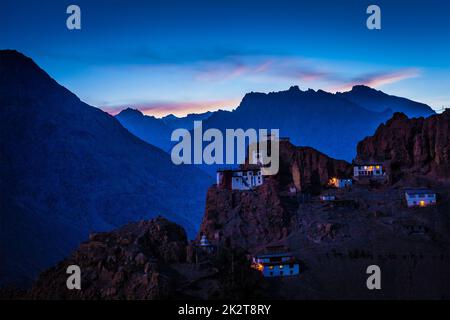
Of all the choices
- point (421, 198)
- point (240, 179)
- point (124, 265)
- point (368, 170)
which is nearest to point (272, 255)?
point (124, 265)

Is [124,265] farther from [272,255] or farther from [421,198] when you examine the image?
[421,198]

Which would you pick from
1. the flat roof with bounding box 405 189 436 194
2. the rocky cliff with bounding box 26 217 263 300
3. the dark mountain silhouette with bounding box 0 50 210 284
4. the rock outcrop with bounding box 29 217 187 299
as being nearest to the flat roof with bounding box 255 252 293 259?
the rocky cliff with bounding box 26 217 263 300

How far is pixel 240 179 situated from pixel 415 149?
81.7ft

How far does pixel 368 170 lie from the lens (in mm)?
89750

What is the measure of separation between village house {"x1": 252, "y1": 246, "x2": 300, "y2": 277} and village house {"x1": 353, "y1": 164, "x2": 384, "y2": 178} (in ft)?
76.9

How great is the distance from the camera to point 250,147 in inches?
3760

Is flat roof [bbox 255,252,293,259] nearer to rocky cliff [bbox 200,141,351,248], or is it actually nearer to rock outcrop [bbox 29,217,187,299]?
Answer: rocky cliff [bbox 200,141,351,248]

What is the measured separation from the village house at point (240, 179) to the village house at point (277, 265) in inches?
751

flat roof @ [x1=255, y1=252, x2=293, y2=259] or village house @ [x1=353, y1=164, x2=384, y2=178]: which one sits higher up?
village house @ [x1=353, y1=164, x2=384, y2=178]

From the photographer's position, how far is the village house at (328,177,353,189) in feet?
293

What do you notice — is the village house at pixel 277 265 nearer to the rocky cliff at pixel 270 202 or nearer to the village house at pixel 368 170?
the rocky cliff at pixel 270 202
